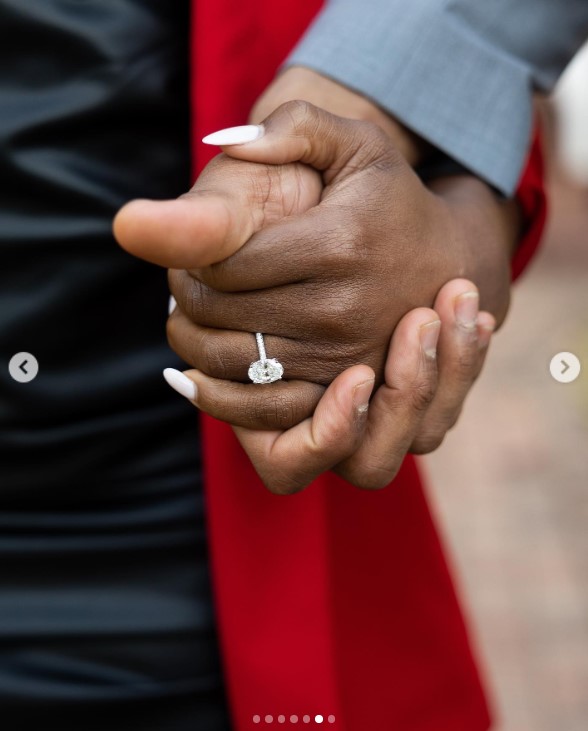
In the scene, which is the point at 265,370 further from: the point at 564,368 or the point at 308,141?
the point at 564,368

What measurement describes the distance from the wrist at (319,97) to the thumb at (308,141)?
0.28 feet

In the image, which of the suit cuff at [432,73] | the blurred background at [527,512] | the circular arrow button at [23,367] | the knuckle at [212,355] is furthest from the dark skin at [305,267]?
the blurred background at [527,512]

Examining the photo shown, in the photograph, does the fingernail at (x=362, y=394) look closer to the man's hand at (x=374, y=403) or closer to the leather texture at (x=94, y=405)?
the man's hand at (x=374, y=403)

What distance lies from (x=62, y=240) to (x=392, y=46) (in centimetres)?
33

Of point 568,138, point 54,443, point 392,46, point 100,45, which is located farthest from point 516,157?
point 568,138

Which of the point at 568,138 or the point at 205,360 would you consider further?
the point at 568,138

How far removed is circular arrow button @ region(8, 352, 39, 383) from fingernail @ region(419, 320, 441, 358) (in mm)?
371

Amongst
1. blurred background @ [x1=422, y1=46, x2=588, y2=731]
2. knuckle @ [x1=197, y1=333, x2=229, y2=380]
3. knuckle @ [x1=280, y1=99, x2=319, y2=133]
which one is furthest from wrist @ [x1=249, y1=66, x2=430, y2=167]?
blurred background @ [x1=422, y1=46, x2=588, y2=731]

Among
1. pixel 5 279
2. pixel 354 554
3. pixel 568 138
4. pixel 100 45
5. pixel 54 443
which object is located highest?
pixel 568 138

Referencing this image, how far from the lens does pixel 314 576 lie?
883 mm

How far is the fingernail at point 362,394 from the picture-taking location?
0.69 metres

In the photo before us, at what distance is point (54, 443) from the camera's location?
0.89 meters

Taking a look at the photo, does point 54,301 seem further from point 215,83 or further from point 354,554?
point 354,554

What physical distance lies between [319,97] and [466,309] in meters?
0.22
